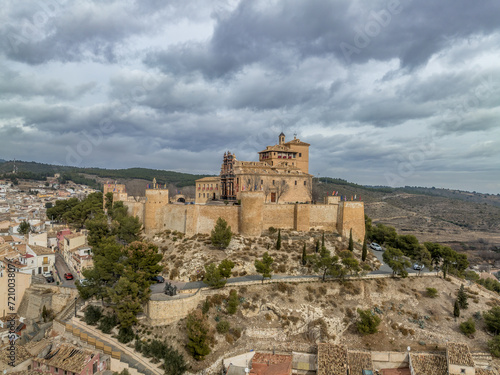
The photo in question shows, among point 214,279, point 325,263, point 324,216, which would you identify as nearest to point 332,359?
point 325,263

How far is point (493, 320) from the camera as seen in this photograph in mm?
24344

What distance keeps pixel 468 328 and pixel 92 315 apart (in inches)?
1098

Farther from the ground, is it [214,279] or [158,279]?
[214,279]

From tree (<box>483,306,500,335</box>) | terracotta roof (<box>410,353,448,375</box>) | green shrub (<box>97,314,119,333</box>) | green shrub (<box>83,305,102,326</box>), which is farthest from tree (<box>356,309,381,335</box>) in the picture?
green shrub (<box>83,305,102,326</box>)

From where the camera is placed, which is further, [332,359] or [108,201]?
[108,201]

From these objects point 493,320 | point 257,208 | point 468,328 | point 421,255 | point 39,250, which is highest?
point 257,208

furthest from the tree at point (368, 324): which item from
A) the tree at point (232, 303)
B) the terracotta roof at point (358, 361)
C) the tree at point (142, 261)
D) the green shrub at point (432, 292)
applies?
the tree at point (142, 261)

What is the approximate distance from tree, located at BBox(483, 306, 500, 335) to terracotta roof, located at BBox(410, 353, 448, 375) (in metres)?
5.46

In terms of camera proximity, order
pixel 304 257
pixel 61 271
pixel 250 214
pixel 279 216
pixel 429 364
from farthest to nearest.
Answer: pixel 61 271 < pixel 279 216 < pixel 250 214 < pixel 304 257 < pixel 429 364

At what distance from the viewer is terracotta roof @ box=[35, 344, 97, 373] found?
21359mm

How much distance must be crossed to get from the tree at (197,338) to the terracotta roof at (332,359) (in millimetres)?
7327

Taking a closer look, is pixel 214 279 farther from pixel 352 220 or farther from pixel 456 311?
pixel 456 311

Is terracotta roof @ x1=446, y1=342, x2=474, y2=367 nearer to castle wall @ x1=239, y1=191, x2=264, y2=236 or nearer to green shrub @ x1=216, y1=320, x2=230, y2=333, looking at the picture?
green shrub @ x1=216, y1=320, x2=230, y2=333

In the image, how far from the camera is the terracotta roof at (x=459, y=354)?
68.7 feet
